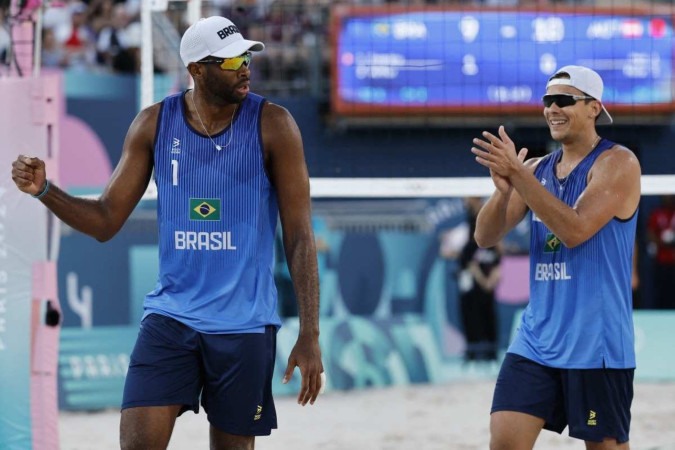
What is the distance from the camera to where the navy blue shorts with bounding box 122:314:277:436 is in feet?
14.1

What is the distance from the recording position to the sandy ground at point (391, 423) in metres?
7.85

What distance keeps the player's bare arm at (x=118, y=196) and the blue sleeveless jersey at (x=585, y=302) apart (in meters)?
1.51

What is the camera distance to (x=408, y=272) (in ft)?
35.4

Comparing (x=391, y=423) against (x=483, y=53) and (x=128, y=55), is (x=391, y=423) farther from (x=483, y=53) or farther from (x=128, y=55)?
(x=128, y=55)

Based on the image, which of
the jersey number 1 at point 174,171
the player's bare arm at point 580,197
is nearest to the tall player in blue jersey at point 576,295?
the player's bare arm at point 580,197

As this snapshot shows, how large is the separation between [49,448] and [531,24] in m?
5.88

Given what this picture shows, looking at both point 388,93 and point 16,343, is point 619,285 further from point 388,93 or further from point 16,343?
point 388,93

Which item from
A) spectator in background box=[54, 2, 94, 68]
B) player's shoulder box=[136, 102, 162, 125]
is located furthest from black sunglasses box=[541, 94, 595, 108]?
spectator in background box=[54, 2, 94, 68]

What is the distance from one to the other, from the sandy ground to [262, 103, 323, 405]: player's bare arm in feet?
11.2

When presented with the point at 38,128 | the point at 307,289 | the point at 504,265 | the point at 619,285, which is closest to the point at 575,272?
the point at 619,285

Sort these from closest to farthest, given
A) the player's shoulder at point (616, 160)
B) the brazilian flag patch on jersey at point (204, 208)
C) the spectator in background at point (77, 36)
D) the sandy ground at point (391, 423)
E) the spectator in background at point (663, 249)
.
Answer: the brazilian flag patch on jersey at point (204, 208), the player's shoulder at point (616, 160), the sandy ground at point (391, 423), the spectator in background at point (663, 249), the spectator in background at point (77, 36)

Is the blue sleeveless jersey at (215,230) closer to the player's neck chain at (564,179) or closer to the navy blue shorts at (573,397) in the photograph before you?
the navy blue shorts at (573,397)

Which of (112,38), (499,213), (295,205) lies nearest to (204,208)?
(295,205)

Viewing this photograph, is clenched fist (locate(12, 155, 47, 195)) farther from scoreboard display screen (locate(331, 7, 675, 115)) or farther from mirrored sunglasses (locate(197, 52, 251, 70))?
scoreboard display screen (locate(331, 7, 675, 115))
